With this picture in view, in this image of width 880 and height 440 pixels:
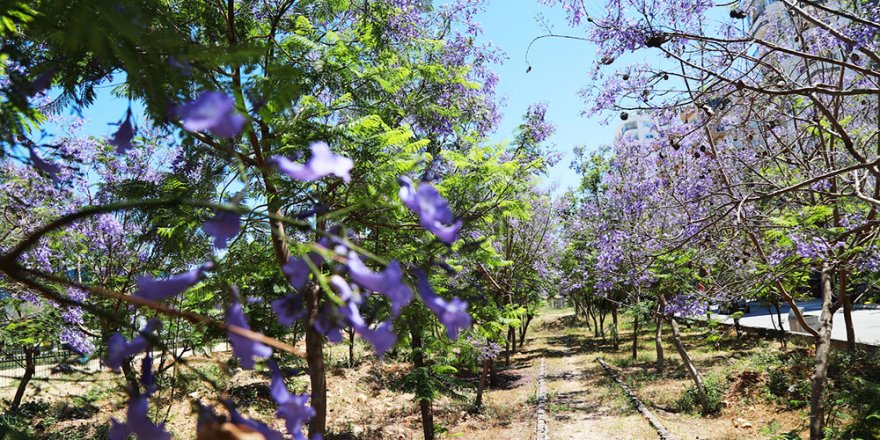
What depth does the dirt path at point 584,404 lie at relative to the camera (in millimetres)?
10630

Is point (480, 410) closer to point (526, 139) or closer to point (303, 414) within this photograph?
point (526, 139)

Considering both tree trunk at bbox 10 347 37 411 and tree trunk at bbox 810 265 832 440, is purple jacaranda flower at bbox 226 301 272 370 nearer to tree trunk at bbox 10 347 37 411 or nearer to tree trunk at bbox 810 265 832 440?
tree trunk at bbox 10 347 37 411

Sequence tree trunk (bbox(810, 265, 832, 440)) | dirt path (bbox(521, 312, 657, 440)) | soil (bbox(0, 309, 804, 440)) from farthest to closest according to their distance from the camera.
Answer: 1. dirt path (bbox(521, 312, 657, 440))
2. soil (bbox(0, 309, 804, 440))
3. tree trunk (bbox(810, 265, 832, 440))

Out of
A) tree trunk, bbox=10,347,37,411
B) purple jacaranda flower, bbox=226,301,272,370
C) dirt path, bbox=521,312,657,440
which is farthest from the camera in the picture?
dirt path, bbox=521,312,657,440

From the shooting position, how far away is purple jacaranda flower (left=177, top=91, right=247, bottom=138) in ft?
1.82

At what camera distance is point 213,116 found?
1.86 feet

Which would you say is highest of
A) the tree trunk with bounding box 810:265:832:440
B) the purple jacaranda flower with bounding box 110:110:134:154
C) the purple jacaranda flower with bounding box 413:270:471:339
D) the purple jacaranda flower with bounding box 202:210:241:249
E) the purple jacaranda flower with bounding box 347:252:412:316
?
the purple jacaranda flower with bounding box 110:110:134:154

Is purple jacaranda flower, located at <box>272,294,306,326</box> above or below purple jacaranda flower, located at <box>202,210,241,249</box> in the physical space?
below

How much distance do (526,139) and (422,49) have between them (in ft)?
17.9

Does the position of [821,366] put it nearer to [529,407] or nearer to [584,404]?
[584,404]

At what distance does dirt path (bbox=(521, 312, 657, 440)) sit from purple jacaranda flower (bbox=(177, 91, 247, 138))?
10.8 metres

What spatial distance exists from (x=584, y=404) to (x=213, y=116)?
14094 mm

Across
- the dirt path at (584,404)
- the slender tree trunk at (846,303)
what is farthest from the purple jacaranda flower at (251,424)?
the dirt path at (584,404)

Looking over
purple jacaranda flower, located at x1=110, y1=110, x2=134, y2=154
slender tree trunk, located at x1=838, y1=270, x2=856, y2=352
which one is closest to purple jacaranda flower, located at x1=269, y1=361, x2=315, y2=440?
purple jacaranda flower, located at x1=110, y1=110, x2=134, y2=154
